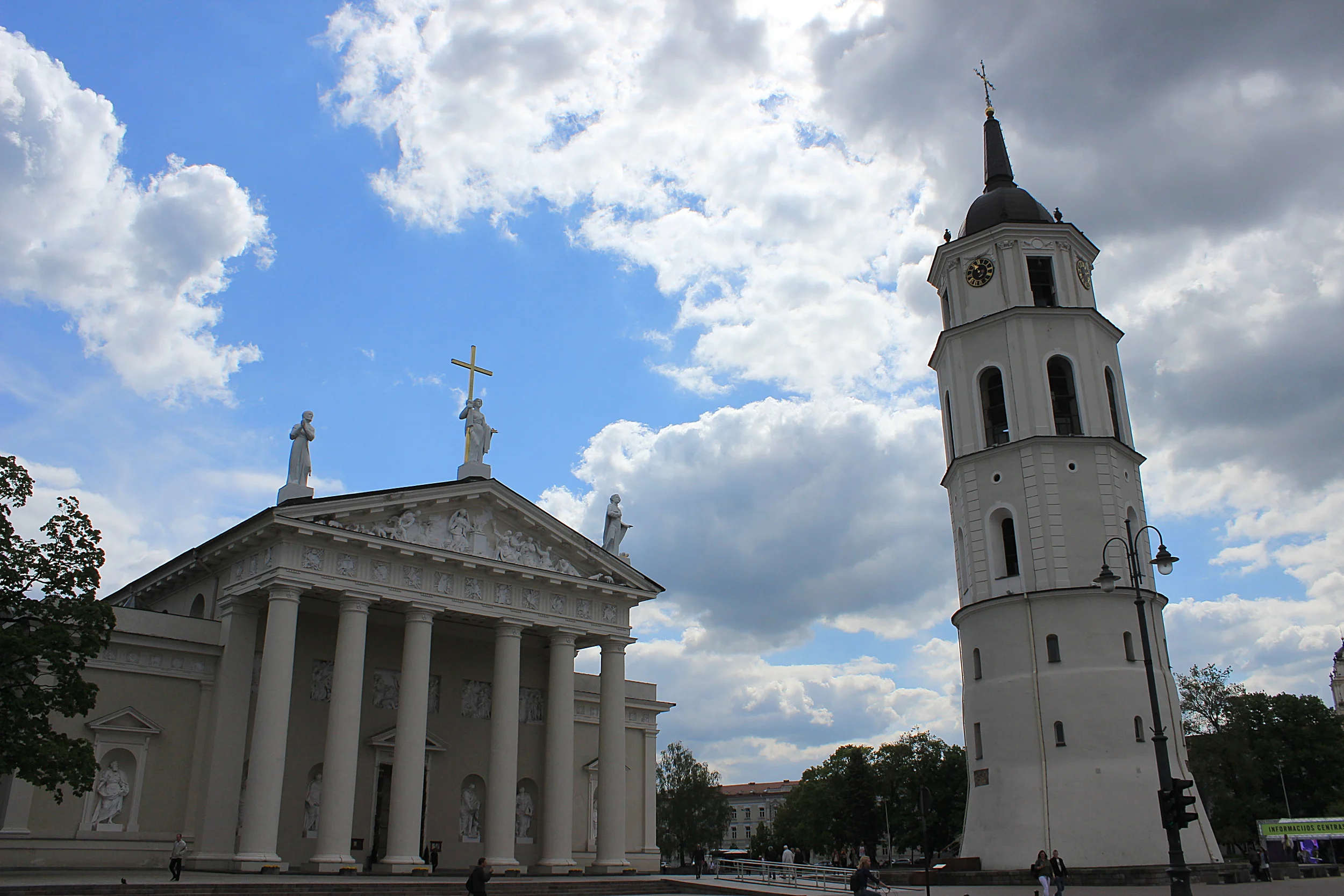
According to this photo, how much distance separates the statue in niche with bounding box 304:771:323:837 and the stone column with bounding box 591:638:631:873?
Result: 26.4ft

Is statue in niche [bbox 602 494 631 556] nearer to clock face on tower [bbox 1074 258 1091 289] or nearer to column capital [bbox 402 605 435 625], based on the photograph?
column capital [bbox 402 605 435 625]

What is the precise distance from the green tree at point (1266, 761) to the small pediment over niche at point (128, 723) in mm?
50609

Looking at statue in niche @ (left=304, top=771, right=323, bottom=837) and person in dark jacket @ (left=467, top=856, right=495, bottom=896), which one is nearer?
person in dark jacket @ (left=467, top=856, right=495, bottom=896)

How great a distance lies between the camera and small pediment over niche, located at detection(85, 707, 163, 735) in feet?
80.8

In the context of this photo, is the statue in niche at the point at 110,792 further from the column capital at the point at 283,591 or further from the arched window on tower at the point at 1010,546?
the arched window on tower at the point at 1010,546

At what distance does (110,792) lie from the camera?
24.4m

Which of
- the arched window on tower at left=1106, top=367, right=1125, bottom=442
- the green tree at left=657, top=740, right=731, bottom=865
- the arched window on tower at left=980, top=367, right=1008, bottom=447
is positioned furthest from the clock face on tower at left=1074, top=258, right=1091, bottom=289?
the green tree at left=657, top=740, right=731, bottom=865

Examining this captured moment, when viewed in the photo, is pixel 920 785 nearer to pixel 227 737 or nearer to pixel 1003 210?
pixel 1003 210

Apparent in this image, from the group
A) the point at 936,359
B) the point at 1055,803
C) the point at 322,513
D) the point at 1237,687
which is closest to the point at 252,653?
the point at 322,513

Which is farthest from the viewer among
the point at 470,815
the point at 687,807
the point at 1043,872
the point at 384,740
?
the point at 687,807

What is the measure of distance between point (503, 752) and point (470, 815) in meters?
4.76

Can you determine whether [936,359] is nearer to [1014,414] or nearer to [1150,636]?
[1014,414]

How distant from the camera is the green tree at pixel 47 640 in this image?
1722 centimetres

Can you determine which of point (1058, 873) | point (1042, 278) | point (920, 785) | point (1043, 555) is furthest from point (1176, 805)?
point (920, 785)
